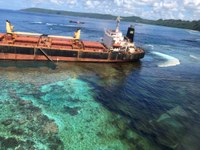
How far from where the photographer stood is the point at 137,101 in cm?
2823

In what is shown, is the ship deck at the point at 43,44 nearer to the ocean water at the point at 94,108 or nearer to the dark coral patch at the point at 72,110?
the ocean water at the point at 94,108

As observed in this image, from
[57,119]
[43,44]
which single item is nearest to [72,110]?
[57,119]

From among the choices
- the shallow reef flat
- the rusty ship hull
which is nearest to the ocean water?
the shallow reef flat

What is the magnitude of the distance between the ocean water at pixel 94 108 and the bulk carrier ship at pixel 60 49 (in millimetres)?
1759

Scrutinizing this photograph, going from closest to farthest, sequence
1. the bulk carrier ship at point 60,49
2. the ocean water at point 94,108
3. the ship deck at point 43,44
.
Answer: the ocean water at point 94,108 → the bulk carrier ship at point 60,49 → the ship deck at point 43,44

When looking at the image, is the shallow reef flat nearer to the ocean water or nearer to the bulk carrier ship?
the ocean water

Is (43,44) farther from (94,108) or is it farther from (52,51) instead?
(94,108)

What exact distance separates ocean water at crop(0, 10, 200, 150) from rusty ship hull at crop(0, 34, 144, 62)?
1.66m

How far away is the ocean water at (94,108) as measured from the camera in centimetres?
1883

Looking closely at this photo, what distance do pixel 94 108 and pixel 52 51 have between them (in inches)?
761

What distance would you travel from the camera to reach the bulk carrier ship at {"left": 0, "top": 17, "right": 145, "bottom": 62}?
3894 centimetres

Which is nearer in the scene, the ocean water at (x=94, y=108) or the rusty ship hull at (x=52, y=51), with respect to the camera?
the ocean water at (x=94, y=108)

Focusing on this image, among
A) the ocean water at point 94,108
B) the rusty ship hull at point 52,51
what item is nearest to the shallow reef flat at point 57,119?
the ocean water at point 94,108

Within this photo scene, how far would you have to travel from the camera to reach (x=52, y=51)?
4031cm
